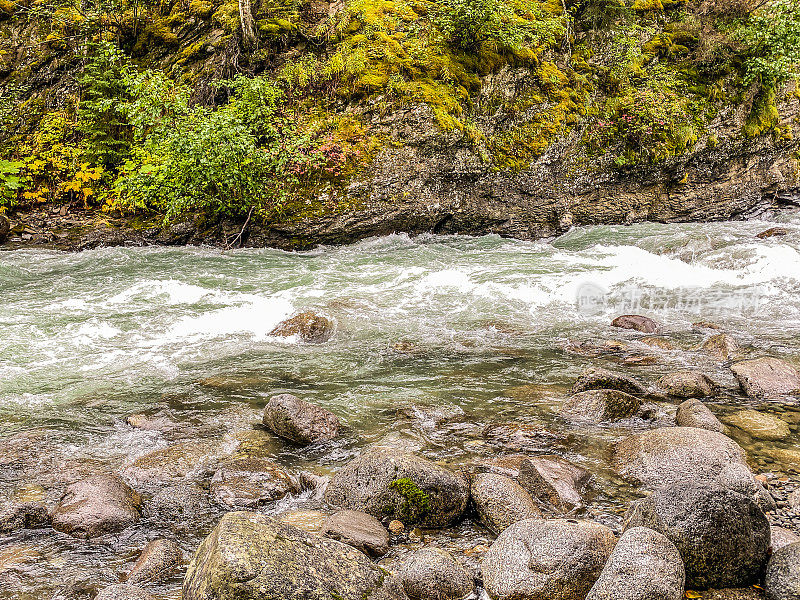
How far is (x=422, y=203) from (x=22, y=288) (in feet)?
29.2

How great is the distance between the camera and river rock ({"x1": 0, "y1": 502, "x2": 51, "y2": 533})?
A: 4188 millimetres

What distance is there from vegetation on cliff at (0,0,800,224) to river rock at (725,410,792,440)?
32.6ft

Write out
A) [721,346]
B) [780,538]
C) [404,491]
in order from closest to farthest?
[780,538] < [404,491] < [721,346]

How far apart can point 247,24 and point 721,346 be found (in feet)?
47.7

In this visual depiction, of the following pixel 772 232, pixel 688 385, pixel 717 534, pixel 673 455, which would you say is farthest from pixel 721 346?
pixel 772 232

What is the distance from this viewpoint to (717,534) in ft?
11.2

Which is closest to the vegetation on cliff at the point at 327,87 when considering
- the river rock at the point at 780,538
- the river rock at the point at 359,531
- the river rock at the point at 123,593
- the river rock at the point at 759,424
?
the river rock at the point at 759,424

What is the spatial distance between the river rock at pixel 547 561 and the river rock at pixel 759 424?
275cm

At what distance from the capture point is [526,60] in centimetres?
1585

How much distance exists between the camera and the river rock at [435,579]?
11.4 feet

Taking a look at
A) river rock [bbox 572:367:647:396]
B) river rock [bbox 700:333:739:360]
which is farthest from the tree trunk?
river rock [bbox 700:333:739:360]

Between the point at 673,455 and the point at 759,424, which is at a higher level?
the point at 673,455

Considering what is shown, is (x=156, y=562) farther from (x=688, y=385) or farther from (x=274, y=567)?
(x=688, y=385)

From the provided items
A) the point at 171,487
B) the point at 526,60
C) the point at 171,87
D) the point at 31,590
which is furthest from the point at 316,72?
the point at 31,590
